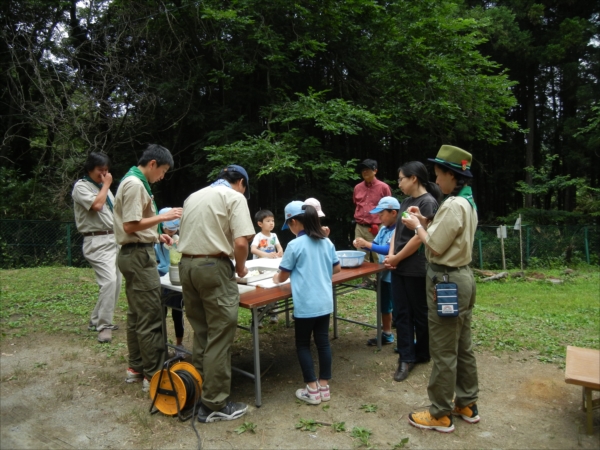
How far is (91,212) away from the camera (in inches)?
190

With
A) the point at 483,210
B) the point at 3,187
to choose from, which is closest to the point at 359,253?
the point at 3,187

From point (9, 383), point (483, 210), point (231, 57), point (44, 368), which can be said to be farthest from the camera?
point (483, 210)

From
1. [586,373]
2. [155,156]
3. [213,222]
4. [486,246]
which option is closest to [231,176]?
Answer: [213,222]

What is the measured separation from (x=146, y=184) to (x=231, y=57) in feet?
26.1

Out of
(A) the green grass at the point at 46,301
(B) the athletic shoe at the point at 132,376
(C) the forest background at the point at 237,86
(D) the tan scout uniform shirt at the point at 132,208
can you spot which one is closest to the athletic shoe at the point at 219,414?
(B) the athletic shoe at the point at 132,376

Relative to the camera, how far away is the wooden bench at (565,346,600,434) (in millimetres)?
2922

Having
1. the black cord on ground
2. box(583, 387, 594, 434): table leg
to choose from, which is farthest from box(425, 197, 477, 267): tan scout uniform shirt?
the black cord on ground

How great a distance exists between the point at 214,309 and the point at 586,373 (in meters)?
2.46

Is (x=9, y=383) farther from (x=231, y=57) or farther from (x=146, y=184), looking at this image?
(x=231, y=57)

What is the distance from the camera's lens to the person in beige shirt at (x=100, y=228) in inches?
186

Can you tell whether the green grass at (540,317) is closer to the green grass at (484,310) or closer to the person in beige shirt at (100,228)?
the green grass at (484,310)

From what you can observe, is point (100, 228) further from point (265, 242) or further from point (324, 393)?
point (324, 393)

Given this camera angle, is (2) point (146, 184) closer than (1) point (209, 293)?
No

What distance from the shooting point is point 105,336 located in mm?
4809
